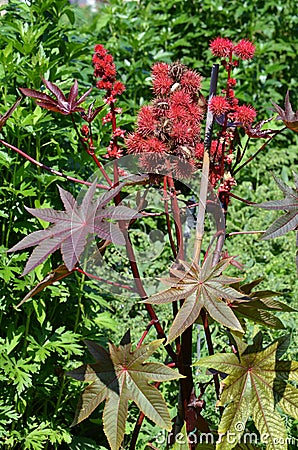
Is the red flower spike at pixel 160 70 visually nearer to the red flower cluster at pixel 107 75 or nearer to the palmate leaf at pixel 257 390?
the red flower cluster at pixel 107 75

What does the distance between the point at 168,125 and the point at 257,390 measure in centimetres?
64

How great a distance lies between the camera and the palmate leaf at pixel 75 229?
133 cm

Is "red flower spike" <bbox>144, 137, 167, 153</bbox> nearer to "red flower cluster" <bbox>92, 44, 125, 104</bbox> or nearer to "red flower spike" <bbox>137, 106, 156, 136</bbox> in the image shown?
"red flower spike" <bbox>137, 106, 156, 136</bbox>

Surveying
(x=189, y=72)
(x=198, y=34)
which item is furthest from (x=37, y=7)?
(x=198, y=34)

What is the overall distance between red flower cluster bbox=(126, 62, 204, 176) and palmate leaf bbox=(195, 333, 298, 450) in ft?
1.48

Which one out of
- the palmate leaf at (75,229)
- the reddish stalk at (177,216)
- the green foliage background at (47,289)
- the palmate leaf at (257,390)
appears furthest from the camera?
the green foliage background at (47,289)

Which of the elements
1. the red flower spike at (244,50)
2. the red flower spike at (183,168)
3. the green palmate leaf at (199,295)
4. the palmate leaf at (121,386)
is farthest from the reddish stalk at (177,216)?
the red flower spike at (244,50)

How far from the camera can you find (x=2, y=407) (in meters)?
2.00

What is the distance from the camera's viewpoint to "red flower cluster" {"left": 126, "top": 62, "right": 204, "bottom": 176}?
4.79 ft

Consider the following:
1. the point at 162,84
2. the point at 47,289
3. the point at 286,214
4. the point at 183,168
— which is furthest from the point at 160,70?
the point at 47,289

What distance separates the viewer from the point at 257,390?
1.48 meters

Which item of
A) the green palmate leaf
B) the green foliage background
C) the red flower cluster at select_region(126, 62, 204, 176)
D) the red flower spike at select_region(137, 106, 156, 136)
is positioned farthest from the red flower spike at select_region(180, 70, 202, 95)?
the green foliage background

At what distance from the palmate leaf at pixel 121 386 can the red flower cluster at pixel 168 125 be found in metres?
0.44

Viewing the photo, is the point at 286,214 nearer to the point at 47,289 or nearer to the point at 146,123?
the point at 146,123
